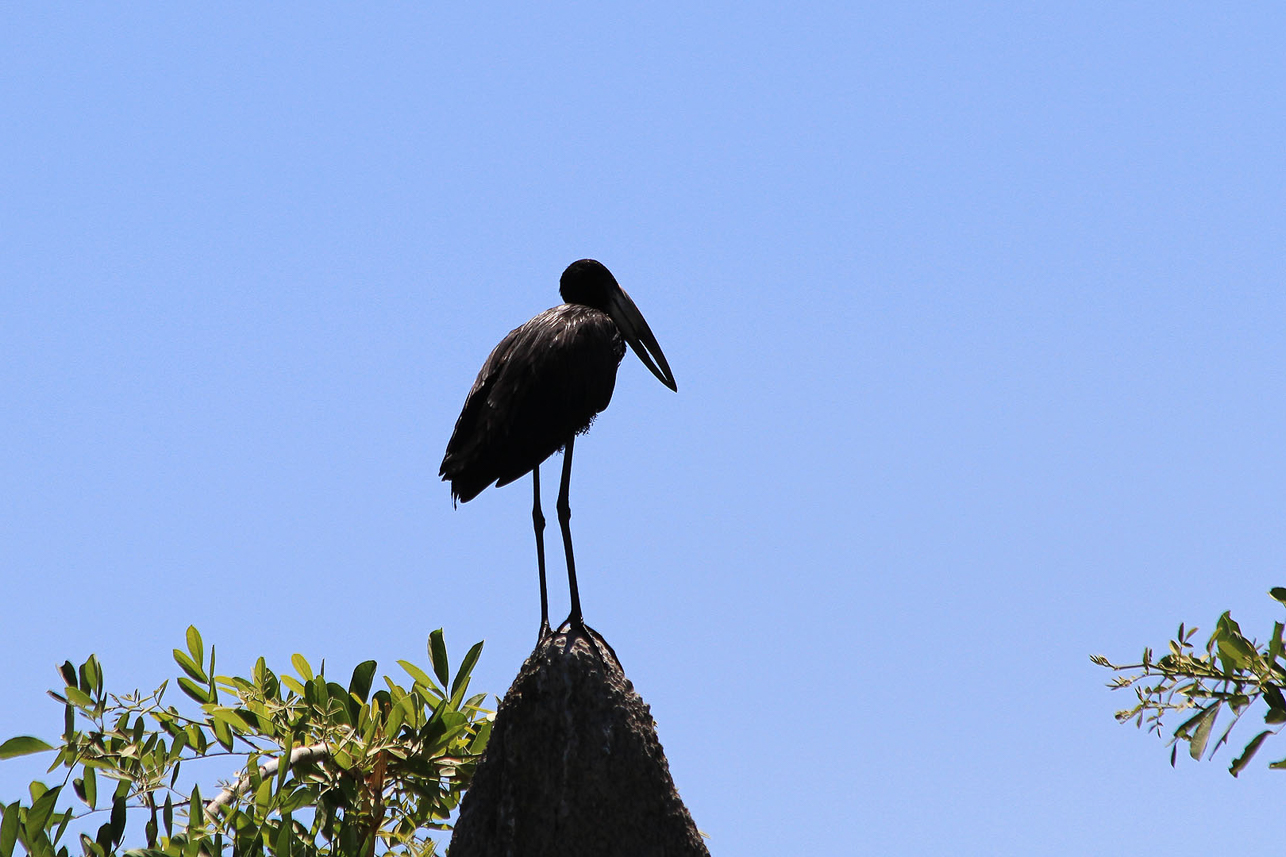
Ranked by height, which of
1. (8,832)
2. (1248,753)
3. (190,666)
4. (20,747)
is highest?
(190,666)

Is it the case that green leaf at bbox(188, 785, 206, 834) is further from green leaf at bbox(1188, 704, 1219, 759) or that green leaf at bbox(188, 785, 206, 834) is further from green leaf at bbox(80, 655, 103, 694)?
green leaf at bbox(1188, 704, 1219, 759)

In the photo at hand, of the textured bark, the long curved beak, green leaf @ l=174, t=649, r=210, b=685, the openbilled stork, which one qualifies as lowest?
the textured bark

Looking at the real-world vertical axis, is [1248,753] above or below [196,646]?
below

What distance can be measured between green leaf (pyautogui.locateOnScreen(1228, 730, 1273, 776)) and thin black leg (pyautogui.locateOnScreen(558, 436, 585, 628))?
2.77 meters

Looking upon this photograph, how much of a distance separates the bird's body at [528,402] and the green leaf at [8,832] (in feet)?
7.80

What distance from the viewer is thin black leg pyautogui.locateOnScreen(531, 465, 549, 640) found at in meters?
6.57

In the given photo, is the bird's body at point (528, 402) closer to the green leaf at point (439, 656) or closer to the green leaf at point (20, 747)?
the green leaf at point (439, 656)

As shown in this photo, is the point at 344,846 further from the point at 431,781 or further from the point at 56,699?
the point at 56,699

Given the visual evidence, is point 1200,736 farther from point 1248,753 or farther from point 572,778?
point 572,778

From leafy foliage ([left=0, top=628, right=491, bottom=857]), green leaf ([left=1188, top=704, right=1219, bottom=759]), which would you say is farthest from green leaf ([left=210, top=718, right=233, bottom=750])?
green leaf ([left=1188, top=704, right=1219, bottom=759])

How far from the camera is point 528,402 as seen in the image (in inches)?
272

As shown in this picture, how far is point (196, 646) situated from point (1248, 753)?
192 inches

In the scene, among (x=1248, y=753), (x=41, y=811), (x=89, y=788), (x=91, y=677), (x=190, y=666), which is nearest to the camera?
(x=1248, y=753)

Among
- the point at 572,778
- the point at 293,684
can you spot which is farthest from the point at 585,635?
the point at 293,684
